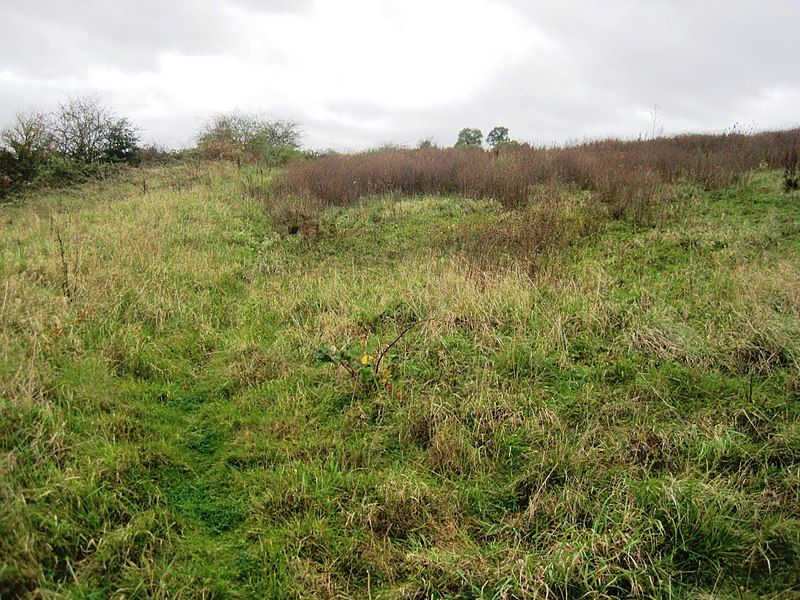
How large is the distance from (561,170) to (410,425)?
30.5 feet

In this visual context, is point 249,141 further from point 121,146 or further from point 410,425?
point 410,425

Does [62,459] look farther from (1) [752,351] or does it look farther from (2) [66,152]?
(2) [66,152]

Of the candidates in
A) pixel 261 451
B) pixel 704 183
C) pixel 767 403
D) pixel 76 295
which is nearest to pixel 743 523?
pixel 767 403

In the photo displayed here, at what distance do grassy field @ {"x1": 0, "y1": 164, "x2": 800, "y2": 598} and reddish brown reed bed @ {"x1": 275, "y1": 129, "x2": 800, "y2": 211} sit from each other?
3.10 meters

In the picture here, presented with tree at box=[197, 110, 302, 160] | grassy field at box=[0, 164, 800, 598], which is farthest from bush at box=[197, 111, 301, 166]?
grassy field at box=[0, 164, 800, 598]

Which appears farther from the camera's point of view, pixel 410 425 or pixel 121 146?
pixel 121 146

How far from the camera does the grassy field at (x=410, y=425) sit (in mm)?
2254

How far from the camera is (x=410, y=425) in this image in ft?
10.9

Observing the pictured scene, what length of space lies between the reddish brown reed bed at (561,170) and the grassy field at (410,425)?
3101 millimetres

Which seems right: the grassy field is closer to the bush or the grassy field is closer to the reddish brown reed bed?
the reddish brown reed bed

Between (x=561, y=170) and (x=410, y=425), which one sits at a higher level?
(x=561, y=170)

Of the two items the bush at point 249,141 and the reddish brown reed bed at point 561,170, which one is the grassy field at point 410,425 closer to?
the reddish brown reed bed at point 561,170

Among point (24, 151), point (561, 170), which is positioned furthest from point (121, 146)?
point (561, 170)

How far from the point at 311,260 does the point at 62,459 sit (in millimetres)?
4898
